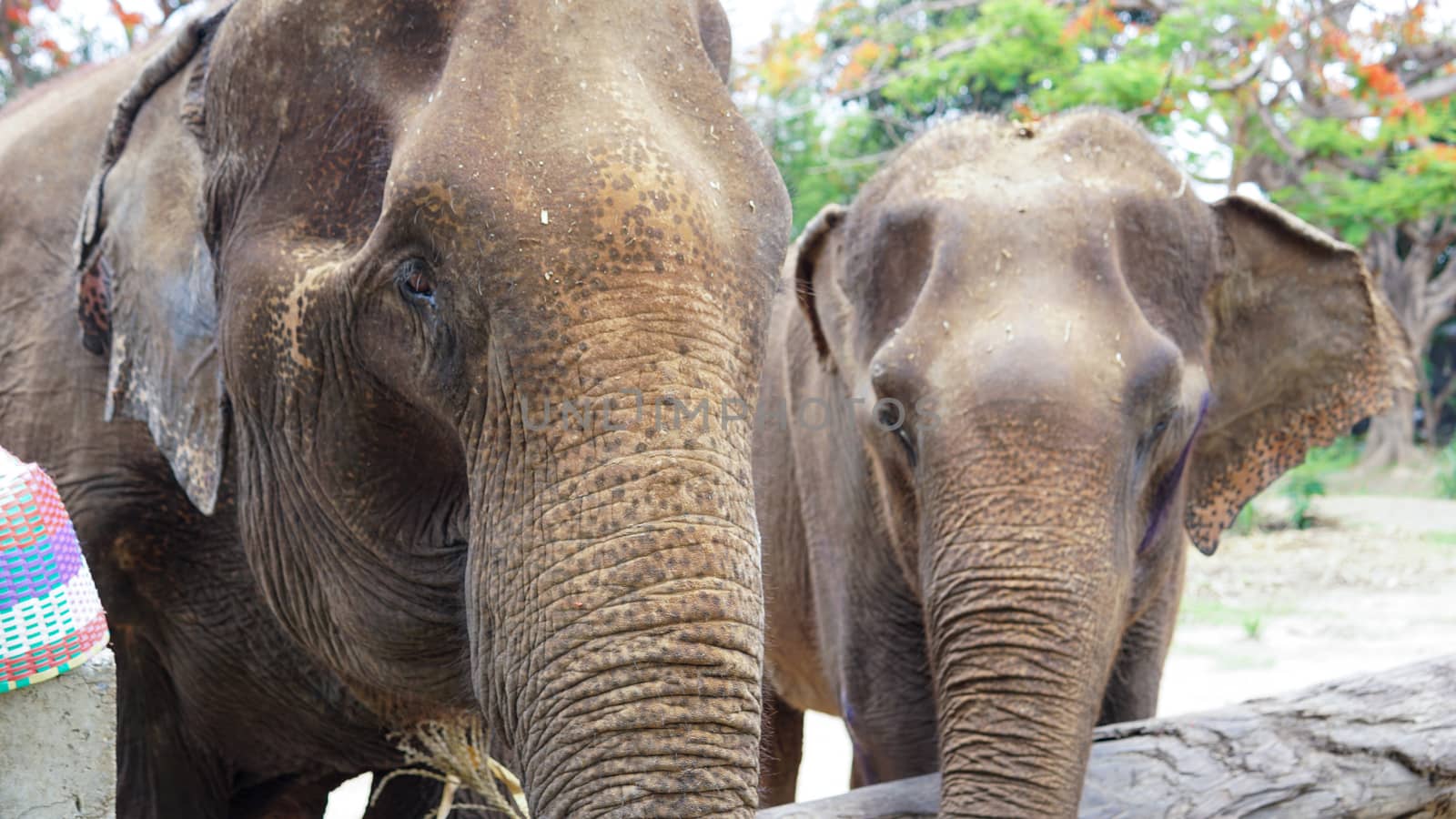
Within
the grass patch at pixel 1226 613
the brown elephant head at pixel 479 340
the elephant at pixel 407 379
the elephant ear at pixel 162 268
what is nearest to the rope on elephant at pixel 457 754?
the elephant at pixel 407 379

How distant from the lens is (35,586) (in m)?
1.42

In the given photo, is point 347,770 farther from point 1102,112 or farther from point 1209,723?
point 1102,112


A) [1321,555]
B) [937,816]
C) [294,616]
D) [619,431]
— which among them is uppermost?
[619,431]

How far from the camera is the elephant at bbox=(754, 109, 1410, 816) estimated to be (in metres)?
2.80

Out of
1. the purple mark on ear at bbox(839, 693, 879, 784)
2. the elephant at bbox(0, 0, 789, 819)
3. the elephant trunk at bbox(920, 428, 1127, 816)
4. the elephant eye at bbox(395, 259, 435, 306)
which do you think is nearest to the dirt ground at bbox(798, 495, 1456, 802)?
the purple mark on ear at bbox(839, 693, 879, 784)

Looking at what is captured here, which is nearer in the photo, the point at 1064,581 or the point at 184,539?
the point at 184,539

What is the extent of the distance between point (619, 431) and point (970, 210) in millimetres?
1930

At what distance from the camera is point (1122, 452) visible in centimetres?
295

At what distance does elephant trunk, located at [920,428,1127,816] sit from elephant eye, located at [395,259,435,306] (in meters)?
1.40

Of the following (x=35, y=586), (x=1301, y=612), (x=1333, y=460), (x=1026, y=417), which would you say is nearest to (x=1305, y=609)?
(x=1301, y=612)

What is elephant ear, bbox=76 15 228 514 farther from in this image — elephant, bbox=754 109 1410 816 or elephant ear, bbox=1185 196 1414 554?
elephant ear, bbox=1185 196 1414 554

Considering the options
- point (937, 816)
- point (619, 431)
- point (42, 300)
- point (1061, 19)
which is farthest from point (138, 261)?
point (1061, 19)

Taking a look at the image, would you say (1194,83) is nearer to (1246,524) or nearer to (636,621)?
(1246,524)

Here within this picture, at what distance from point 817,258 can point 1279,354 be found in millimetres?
1156
